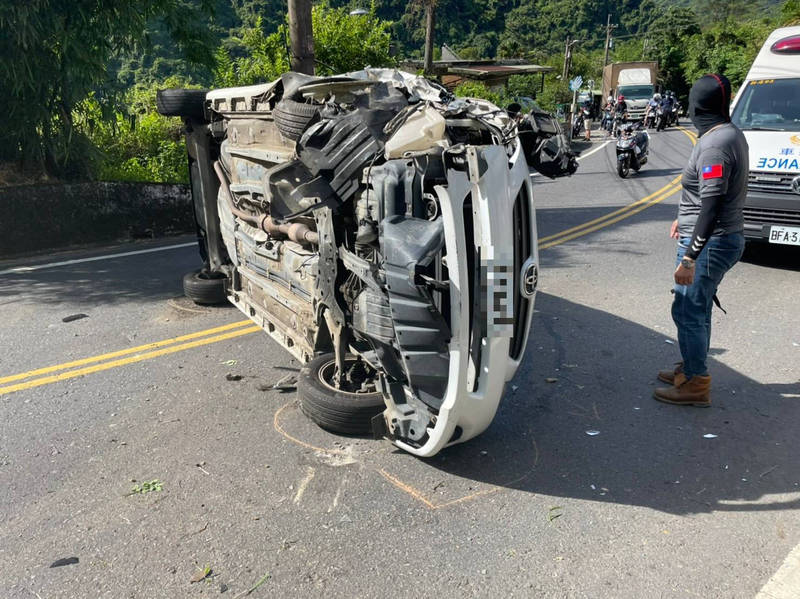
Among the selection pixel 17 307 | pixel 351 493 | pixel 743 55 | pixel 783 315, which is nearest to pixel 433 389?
pixel 351 493

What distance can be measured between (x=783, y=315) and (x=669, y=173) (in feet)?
40.5

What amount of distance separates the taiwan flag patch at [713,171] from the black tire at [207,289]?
168 inches

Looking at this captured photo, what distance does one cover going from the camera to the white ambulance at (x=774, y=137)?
7.46m

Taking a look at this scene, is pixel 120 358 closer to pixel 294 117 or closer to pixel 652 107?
pixel 294 117

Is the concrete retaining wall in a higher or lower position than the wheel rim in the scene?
higher

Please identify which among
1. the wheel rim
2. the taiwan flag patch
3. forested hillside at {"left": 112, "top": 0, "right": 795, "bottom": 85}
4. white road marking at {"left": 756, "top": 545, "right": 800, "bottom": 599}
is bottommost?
white road marking at {"left": 756, "top": 545, "right": 800, "bottom": 599}

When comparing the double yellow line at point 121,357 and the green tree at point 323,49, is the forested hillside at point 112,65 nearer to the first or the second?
the green tree at point 323,49

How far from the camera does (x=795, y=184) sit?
24.1 feet

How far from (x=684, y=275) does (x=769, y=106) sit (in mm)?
5552

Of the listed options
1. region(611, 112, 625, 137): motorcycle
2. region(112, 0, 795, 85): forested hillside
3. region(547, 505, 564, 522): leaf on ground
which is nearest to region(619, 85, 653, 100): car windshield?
region(611, 112, 625, 137): motorcycle

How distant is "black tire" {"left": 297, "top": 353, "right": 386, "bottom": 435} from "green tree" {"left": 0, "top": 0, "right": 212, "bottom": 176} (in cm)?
702

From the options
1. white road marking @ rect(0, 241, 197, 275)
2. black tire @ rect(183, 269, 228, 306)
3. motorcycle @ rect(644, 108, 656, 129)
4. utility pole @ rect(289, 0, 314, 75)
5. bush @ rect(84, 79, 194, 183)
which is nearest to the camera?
black tire @ rect(183, 269, 228, 306)

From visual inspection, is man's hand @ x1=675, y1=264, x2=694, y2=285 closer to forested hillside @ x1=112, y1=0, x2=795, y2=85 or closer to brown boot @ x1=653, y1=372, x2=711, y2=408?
brown boot @ x1=653, y1=372, x2=711, y2=408

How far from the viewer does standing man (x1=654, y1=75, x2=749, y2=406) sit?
4039 mm
